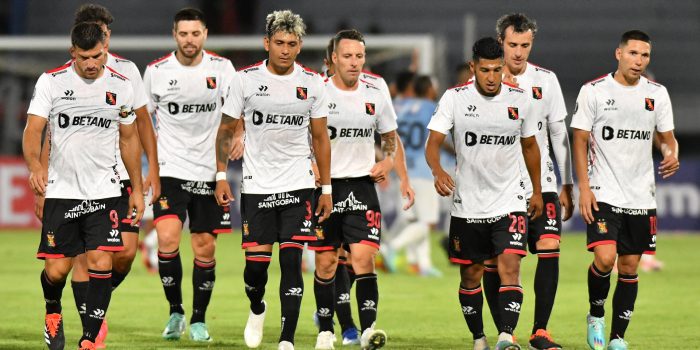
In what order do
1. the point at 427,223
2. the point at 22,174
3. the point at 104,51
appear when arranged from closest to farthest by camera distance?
the point at 104,51 < the point at 427,223 < the point at 22,174

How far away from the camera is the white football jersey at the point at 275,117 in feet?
29.8

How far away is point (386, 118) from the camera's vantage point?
9.76 metres

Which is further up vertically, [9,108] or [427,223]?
[9,108]

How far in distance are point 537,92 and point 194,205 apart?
278 centimetres

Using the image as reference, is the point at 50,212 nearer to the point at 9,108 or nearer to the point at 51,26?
the point at 9,108

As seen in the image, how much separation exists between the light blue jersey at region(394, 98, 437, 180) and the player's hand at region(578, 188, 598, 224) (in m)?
5.82

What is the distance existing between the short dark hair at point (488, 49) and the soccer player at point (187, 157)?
241cm

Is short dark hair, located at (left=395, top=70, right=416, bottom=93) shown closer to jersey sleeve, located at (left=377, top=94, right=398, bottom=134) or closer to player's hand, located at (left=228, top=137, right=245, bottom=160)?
jersey sleeve, located at (left=377, top=94, right=398, bottom=134)

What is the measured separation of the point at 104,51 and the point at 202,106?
5.86 ft

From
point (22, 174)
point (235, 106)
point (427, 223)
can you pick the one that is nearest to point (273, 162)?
point (235, 106)

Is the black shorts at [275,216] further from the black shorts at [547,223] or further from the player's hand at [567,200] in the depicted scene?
the player's hand at [567,200]

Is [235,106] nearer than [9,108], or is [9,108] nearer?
[235,106]

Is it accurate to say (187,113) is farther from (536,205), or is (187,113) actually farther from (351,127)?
(536,205)

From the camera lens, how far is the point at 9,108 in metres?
22.2
